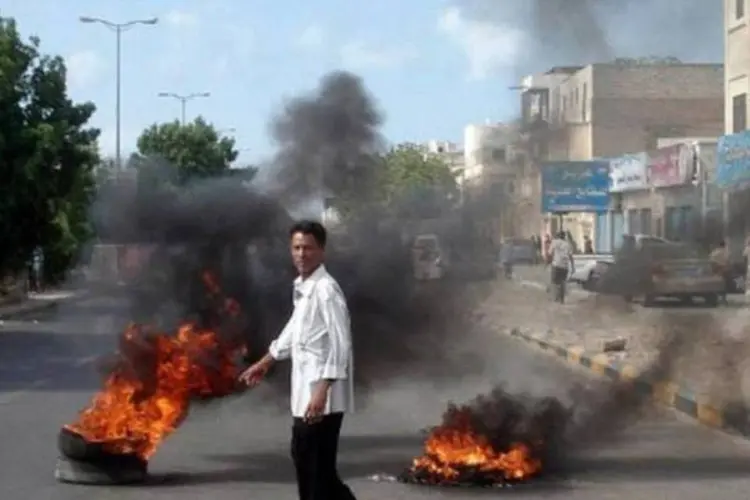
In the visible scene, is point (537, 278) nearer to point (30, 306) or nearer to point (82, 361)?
point (82, 361)

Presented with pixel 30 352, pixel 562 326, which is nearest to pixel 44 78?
pixel 30 352

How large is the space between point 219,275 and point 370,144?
5.39 ft

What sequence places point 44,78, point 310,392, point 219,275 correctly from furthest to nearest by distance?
point 44,78 < point 219,275 < point 310,392

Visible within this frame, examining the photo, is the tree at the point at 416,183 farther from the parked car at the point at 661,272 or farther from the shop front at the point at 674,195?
the shop front at the point at 674,195

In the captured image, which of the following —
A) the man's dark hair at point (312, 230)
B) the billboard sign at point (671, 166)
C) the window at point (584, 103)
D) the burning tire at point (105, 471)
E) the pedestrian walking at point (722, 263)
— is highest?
the window at point (584, 103)

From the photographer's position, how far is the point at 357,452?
11031 mm

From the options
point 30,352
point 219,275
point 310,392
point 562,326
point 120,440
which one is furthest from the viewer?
point 30,352

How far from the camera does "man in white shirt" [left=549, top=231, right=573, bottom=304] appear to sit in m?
16.8

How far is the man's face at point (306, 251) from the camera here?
22.8 ft

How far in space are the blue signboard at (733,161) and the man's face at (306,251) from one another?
6175 millimetres

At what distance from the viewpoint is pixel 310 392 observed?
684 centimetres

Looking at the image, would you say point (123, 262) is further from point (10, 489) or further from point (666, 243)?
point (666, 243)

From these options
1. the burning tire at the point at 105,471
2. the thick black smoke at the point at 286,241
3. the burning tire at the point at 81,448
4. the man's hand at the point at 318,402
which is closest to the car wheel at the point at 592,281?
the thick black smoke at the point at 286,241

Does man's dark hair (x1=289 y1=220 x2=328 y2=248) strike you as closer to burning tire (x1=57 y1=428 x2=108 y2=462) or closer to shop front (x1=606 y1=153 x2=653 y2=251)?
burning tire (x1=57 y1=428 x2=108 y2=462)
